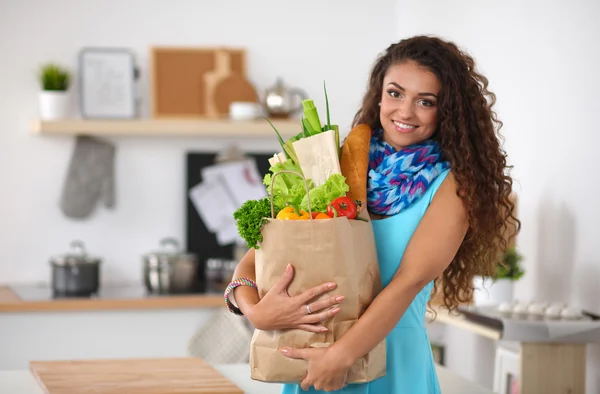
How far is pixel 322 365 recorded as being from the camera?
1.36 m

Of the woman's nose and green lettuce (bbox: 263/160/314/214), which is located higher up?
the woman's nose

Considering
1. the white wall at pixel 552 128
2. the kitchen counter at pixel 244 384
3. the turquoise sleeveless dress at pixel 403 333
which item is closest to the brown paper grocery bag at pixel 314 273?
the turquoise sleeveless dress at pixel 403 333

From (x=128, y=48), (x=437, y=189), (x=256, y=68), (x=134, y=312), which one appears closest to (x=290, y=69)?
(x=256, y=68)

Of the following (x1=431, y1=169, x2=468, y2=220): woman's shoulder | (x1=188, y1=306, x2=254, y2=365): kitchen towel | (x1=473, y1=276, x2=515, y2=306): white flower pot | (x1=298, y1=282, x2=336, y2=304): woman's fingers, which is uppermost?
(x1=431, y1=169, x2=468, y2=220): woman's shoulder

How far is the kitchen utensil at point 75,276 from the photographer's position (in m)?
3.83

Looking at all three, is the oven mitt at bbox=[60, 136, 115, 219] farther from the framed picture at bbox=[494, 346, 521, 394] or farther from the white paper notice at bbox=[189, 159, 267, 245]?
the framed picture at bbox=[494, 346, 521, 394]

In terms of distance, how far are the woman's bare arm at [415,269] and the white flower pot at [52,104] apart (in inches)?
114

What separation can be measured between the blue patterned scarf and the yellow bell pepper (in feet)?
0.65

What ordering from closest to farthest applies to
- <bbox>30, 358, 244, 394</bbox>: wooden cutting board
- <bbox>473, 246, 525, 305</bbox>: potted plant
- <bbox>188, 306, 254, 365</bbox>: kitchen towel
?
<bbox>30, 358, 244, 394</bbox>: wooden cutting board → <bbox>473, 246, 525, 305</bbox>: potted plant → <bbox>188, 306, 254, 365</bbox>: kitchen towel

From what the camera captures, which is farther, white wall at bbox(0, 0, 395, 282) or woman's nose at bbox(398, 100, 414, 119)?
white wall at bbox(0, 0, 395, 282)

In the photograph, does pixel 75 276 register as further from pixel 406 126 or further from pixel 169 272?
pixel 406 126

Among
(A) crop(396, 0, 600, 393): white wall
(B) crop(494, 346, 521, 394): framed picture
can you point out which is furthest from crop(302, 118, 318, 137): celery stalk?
(B) crop(494, 346, 521, 394): framed picture

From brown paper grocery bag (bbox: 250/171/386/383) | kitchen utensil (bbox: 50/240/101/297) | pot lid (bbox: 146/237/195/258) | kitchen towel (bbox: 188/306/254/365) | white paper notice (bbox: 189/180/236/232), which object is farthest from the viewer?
white paper notice (bbox: 189/180/236/232)

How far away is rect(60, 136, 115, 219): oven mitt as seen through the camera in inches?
163
